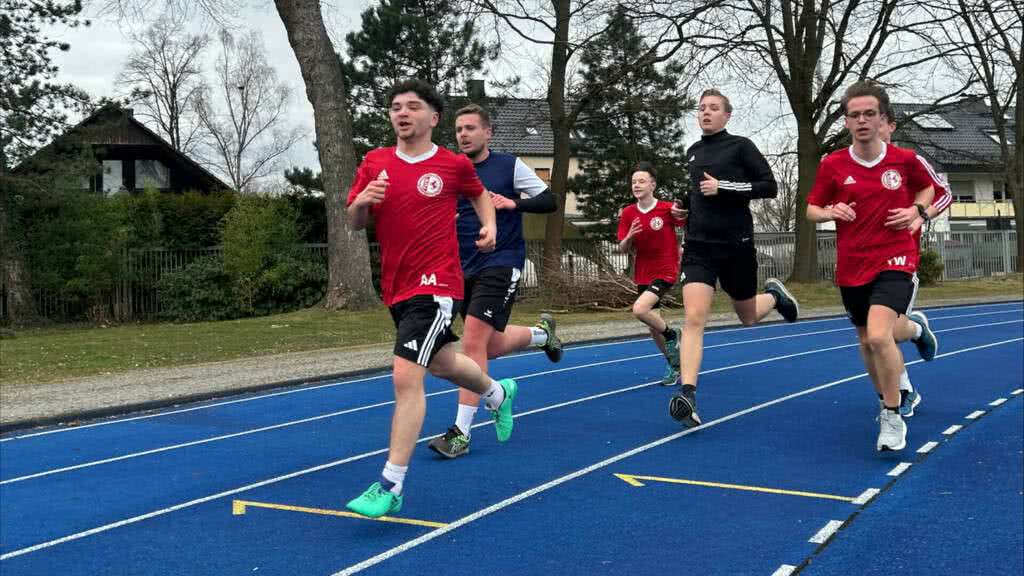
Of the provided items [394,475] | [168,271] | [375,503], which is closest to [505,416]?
[394,475]

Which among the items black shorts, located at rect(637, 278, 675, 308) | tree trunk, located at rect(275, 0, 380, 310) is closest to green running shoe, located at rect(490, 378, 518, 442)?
black shorts, located at rect(637, 278, 675, 308)

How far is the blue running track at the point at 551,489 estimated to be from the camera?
4539 mm

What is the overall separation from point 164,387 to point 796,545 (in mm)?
7671

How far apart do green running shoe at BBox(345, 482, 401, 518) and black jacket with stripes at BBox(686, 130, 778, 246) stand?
11.6 ft

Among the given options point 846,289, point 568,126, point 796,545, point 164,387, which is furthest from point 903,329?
point 568,126

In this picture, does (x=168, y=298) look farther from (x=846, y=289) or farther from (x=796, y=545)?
(x=796, y=545)

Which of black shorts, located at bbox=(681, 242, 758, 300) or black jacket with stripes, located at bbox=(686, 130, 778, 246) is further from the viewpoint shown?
black shorts, located at bbox=(681, 242, 758, 300)

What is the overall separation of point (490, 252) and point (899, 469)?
2.80m

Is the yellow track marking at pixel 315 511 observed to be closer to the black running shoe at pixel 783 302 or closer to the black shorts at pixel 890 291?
the black shorts at pixel 890 291

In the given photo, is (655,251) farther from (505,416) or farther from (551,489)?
(551,489)

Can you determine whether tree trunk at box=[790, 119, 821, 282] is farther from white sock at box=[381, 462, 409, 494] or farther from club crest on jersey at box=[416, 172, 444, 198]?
white sock at box=[381, 462, 409, 494]

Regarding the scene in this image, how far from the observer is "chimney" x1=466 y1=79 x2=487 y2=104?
3213 centimetres

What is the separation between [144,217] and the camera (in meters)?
25.4

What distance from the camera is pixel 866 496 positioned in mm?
5465
